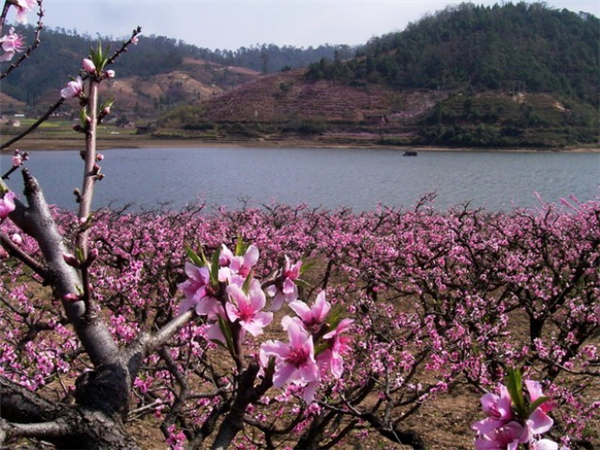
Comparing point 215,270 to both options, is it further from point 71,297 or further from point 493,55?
point 493,55

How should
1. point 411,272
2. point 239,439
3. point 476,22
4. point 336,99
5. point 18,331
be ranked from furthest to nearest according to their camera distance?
point 476,22 → point 336,99 → point 411,272 → point 18,331 → point 239,439

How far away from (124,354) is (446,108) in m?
79.5

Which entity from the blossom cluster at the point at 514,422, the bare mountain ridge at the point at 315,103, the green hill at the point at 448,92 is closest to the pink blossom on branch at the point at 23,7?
the blossom cluster at the point at 514,422

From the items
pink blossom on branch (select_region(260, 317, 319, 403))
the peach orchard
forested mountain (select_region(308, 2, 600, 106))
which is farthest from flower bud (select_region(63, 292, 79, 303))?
forested mountain (select_region(308, 2, 600, 106))

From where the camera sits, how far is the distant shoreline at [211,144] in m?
61.2

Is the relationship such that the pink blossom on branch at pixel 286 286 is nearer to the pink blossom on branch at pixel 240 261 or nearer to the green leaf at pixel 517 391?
the pink blossom on branch at pixel 240 261

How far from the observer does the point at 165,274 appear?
645 centimetres

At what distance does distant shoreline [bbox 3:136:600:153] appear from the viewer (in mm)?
61188

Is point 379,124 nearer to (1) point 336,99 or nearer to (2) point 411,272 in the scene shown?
(1) point 336,99

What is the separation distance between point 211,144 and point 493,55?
4760cm

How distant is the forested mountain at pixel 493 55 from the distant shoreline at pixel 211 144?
2256cm

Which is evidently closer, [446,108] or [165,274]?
[165,274]

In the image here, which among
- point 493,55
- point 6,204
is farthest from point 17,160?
point 493,55

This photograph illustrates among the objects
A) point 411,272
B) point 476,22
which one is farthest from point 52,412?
point 476,22
